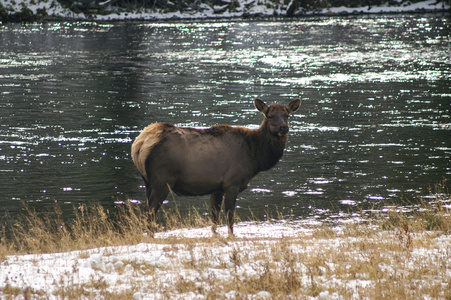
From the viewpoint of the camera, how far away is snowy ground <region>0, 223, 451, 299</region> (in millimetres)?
7695

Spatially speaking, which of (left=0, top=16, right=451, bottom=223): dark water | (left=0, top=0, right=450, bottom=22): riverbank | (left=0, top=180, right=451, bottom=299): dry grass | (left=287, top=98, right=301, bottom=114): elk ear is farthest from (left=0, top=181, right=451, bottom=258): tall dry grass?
(left=0, top=0, right=450, bottom=22): riverbank

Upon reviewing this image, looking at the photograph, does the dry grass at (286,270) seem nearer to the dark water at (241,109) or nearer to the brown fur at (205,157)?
the brown fur at (205,157)

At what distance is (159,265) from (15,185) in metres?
10.1

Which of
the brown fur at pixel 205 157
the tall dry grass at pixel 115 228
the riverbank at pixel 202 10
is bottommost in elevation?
the riverbank at pixel 202 10

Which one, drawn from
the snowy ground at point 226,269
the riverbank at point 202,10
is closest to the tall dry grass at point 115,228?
the snowy ground at point 226,269

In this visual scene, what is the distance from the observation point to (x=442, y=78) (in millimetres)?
40594

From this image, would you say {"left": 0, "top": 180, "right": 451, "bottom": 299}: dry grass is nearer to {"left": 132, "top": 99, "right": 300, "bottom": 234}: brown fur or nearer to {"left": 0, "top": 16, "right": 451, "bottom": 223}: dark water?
{"left": 132, "top": 99, "right": 300, "bottom": 234}: brown fur

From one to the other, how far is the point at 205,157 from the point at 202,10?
105 metres

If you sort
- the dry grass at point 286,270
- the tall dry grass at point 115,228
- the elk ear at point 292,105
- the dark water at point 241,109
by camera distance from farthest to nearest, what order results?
the dark water at point 241,109 → the elk ear at point 292,105 → the tall dry grass at point 115,228 → the dry grass at point 286,270

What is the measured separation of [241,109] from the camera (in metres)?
30.3

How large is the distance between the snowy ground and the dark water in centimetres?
570

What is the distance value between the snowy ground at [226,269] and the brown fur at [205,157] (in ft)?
5.41

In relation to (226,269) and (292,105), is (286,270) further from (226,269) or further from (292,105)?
(292,105)

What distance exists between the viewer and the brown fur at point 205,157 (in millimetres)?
11344
